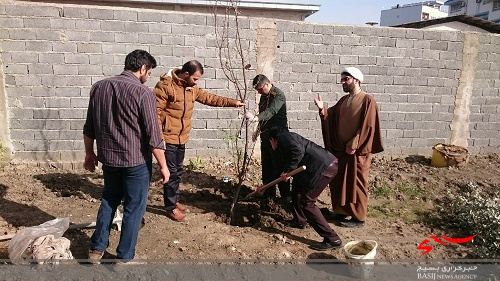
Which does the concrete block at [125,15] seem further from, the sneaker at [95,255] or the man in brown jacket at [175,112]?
the sneaker at [95,255]

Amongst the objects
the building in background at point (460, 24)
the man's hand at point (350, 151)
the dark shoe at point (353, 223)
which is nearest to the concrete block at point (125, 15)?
the man's hand at point (350, 151)

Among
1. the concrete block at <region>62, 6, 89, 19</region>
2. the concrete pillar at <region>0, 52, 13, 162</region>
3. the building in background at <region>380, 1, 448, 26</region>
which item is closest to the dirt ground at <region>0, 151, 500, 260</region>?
the concrete pillar at <region>0, 52, 13, 162</region>

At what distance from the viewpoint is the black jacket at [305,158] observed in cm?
360

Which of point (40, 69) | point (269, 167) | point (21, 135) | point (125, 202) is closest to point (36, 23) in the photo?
point (40, 69)

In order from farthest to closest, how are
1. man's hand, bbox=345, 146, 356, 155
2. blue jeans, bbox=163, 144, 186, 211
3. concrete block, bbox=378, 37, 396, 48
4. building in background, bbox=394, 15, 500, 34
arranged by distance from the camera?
building in background, bbox=394, 15, 500, 34 < concrete block, bbox=378, 37, 396, 48 < man's hand, bbox=345, 146, 356, 155 < blue jeans, bbox=163, 144, 186, 211

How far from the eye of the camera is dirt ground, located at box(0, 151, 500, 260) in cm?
361

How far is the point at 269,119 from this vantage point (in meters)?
4.62

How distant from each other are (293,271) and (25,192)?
3427mm

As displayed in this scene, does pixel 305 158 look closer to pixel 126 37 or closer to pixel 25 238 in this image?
pixel 25 238

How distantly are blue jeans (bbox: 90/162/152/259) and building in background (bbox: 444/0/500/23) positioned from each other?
126 ft

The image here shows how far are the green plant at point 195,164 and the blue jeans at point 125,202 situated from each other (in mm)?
2674

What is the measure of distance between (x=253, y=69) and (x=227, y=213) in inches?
96.4

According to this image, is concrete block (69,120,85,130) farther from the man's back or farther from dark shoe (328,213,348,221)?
dark shoe (328,213,348,221)

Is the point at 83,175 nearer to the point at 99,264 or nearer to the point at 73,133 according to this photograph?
the point at 73,133
